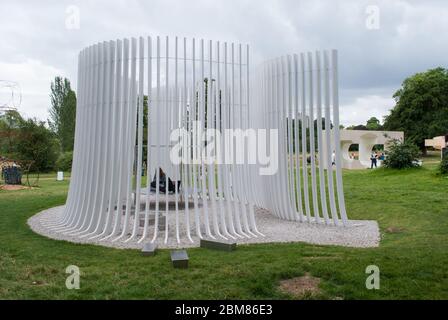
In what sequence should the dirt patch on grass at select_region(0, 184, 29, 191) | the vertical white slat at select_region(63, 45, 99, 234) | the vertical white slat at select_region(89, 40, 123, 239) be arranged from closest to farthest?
the vertical white slat at select_region(89, 40, 123, 239), the vertical white slat at select_region(63, 45, 99, 234), the dirt patch on grass at select_region(0, 184, 29, 191)

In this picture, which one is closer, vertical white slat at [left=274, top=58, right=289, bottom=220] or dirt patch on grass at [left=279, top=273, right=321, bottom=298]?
dirt patch on grass at [left=279, top=273, right=321, bottom=298]

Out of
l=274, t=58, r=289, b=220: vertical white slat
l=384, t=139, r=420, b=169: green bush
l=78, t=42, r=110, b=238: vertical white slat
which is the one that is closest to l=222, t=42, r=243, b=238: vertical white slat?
l=274, t=58, r=289, b=220: vertical white slat

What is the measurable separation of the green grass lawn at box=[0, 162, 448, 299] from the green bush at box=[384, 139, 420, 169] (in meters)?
9.22

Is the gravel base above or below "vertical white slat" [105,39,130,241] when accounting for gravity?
below

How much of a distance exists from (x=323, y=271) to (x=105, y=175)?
15.3 ft

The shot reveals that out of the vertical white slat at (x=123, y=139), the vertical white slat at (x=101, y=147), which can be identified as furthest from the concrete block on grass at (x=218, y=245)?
the vertical white slat at (x=101, y=147)

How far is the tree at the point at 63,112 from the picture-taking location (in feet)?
142

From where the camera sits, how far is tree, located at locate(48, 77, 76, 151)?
43.2 metres

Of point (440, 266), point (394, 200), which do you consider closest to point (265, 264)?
point (440, 266)

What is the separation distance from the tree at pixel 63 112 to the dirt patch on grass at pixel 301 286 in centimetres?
4111

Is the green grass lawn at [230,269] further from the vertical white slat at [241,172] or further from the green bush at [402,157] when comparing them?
the green bush at [402,157]

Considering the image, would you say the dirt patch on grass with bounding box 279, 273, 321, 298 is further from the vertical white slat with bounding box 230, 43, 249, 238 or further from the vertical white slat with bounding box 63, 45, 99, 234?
the vertical white slat with bounding box 63, 45, 99, 234

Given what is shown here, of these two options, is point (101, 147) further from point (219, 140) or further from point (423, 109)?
point (423, 109)

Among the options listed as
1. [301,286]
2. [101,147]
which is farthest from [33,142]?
[301,286]
